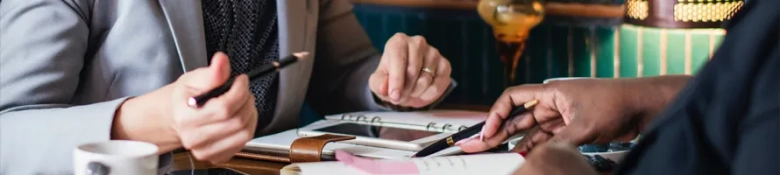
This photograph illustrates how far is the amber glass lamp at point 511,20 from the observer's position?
181 centimetres

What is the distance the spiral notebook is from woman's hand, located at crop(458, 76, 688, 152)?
0.12m

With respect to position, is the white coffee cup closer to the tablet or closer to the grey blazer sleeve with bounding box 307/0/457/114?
the tablet

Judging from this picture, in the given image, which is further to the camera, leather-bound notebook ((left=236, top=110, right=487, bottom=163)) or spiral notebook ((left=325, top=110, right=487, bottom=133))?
spiral notebook ((left=325, top=110, right=487, bottom=133))

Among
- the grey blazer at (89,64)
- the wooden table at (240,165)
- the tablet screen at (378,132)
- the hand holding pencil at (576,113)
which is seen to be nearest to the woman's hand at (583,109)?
the hand holding pencil at (576,113)

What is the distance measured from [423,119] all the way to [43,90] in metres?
0.50

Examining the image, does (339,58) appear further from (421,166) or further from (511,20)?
(421,166)

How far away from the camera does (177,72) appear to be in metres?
1.28

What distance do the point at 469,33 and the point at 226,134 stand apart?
122 centimetres

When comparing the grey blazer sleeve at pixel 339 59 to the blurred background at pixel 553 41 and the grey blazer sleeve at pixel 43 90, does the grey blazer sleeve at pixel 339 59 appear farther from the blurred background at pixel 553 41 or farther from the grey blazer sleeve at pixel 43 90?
the grey blazer sleeve at pixel 43 90

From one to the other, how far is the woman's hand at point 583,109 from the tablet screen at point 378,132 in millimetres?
120

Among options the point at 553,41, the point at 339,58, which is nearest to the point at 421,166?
the point at 339,58

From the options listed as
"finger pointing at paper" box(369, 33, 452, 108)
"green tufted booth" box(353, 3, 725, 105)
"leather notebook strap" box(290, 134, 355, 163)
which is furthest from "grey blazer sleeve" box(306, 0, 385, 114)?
"green tufted booth" box(353, 3, 725, 105)

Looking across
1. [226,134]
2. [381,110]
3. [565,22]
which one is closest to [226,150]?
[226,134]

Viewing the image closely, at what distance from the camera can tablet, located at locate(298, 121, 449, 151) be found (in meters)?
1.16
